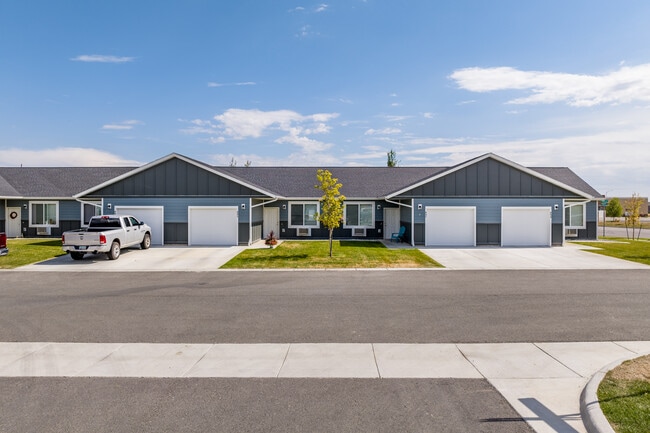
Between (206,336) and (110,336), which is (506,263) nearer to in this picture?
(206,336)

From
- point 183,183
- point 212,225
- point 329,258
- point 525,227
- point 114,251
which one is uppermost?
point 183,183

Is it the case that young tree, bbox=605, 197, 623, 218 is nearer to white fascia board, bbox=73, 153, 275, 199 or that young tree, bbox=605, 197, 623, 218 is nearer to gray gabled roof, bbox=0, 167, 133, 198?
white fascia board, bbox=73, 153, 275, 199

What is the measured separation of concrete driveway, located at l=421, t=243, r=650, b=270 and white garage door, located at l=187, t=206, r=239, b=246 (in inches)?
442

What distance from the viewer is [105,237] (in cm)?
1761

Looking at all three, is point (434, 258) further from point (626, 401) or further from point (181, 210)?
point (181, 210)

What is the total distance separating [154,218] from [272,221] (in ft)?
26.4

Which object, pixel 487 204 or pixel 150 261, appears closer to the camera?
pixel 150 261

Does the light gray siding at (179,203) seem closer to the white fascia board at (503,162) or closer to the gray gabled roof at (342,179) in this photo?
the gray gabled roof at (342,179)

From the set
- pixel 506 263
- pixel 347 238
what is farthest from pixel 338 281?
pixel 347 238

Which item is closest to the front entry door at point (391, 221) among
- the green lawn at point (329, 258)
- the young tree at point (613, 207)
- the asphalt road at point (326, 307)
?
the green lawn at point (329, 258)

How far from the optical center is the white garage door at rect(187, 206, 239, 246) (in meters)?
23.6

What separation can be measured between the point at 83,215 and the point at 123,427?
27893mm

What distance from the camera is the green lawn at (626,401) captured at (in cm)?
428

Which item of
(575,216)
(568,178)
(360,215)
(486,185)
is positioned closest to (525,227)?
(486,185)
